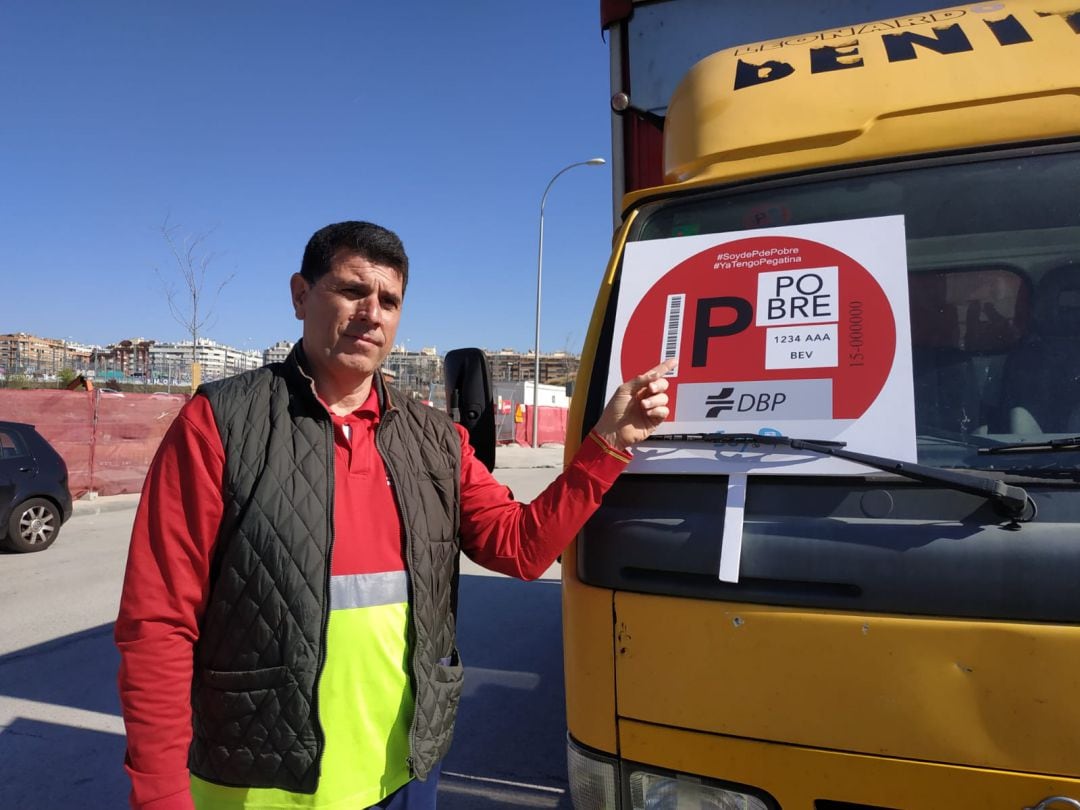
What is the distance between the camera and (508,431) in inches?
1282

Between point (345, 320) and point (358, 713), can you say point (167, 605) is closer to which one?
point (358, 713)

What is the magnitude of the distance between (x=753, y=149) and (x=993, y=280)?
0.73m

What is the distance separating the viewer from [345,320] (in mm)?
1759

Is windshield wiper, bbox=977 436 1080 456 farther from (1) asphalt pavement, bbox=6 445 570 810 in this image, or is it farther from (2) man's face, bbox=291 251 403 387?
(1) asphalt pavement, bbox=6 445 570 810

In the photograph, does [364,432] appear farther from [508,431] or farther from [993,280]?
[508,431]

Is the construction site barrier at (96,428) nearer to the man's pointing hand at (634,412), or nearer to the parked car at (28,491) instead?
the parked car at (28,491)

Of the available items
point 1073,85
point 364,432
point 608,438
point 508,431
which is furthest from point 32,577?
point 508,431

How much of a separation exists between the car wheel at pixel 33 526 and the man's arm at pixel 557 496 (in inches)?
344

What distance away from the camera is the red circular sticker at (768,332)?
5.38ft

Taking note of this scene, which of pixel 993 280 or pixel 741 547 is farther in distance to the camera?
pixel 993 280

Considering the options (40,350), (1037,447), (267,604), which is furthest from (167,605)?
(40,350)

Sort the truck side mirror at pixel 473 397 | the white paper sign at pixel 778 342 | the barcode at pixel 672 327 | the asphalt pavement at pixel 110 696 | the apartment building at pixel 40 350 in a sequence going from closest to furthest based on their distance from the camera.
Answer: the white paper sign at pixel 778 342
the barcode at pixel 672 327
the truck side mirror at pixel 473 397
the asphalt pavement at pixel 110 696
the apartment building at pixel 40 350

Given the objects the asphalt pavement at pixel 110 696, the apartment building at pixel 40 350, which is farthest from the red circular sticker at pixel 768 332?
the apartment building at pixel 40 350

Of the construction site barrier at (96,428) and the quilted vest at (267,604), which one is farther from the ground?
the construction site barrier at (96,428)
